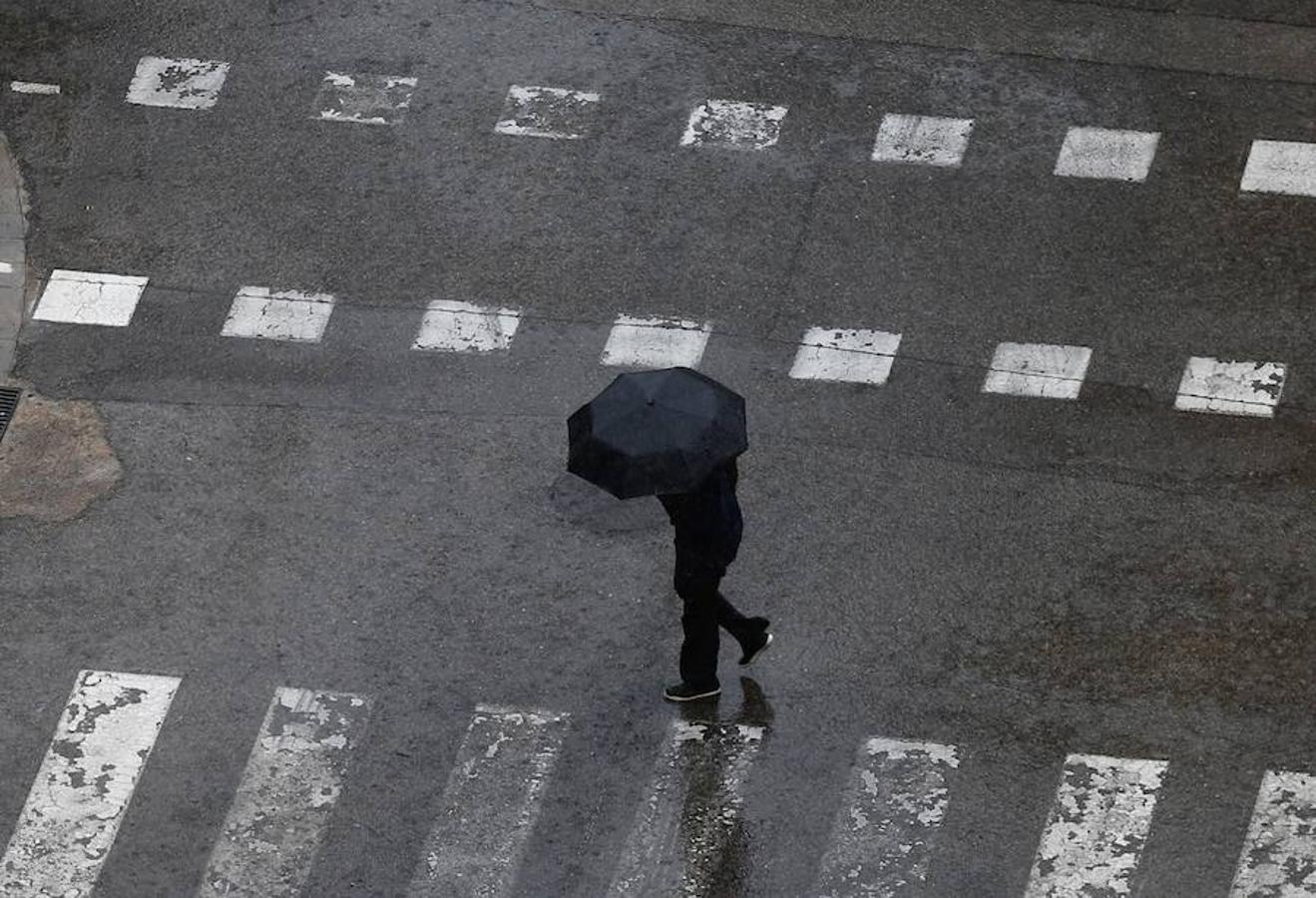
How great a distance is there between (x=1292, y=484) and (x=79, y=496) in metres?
6.61

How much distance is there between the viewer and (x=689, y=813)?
11266 millimetres

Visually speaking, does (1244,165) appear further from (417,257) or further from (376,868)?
(376,868)

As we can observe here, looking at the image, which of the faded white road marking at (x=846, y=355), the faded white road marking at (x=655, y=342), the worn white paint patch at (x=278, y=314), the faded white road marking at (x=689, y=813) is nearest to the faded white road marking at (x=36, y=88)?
the worn white paint patch at (x=278, y=314)

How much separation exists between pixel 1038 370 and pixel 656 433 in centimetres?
364

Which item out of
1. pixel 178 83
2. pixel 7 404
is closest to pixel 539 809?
pixel 7 404

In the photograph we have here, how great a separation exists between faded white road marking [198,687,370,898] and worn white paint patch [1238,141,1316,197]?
6.66 metres

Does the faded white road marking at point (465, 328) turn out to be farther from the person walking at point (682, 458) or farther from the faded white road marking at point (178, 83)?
the person walking at point (682, 458)

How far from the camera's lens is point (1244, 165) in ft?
49.0

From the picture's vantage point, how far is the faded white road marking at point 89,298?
14.3 metres

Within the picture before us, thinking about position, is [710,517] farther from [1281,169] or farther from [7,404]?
[1281,169]

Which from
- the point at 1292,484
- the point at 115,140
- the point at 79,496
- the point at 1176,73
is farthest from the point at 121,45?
the point at 1292,484

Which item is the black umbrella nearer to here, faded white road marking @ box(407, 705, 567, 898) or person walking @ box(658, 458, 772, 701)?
person walking @ box(658, 458, 772, 701)

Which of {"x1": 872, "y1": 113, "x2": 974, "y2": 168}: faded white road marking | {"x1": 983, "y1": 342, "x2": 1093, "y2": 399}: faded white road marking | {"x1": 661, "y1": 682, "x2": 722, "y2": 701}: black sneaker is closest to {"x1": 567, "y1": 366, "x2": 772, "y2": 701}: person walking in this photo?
{"x1": 661, "y1": 682, "x2": 722, "y2": 701}: black sneaker

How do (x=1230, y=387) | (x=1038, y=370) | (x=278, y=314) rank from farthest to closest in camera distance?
1. (x=278, y=314)
2. (x=1038, y=370)
3. (x=1230, y=387)
